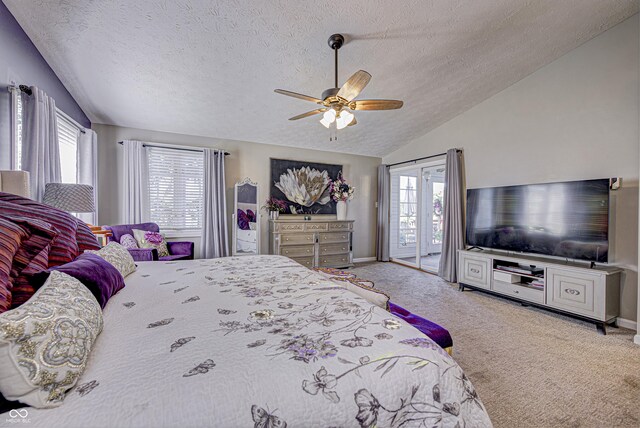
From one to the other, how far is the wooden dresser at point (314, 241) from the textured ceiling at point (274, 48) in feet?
6.16

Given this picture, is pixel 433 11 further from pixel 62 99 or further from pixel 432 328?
pixel 62 99

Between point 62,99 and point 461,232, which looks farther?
point 461,232

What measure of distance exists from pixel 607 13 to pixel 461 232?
113 inches

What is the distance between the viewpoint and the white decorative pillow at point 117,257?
1.65 meters

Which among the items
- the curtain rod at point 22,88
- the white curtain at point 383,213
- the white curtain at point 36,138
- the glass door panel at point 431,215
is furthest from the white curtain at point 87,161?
the glass door panel at point 431,215

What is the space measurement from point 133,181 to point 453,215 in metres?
5.07

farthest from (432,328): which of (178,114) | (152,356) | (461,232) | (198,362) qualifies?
(178,114)

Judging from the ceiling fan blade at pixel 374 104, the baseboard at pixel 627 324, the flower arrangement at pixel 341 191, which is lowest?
the baseboard at pixel 627 324

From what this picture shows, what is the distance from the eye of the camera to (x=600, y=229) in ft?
8.86

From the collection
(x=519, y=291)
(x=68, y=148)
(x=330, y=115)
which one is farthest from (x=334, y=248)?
(x=68, y=148)

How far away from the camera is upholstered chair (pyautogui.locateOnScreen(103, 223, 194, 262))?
3040mm

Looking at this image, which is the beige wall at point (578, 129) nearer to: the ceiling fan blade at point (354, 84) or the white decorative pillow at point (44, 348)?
the ceiling fan blade at point (354, 84)

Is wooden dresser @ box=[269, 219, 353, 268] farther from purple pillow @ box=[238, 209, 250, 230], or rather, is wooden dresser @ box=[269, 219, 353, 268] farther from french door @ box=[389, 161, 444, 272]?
french door @ box=[389, 161, 444, 272]

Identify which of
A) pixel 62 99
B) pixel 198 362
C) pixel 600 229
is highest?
pixel 62 99
